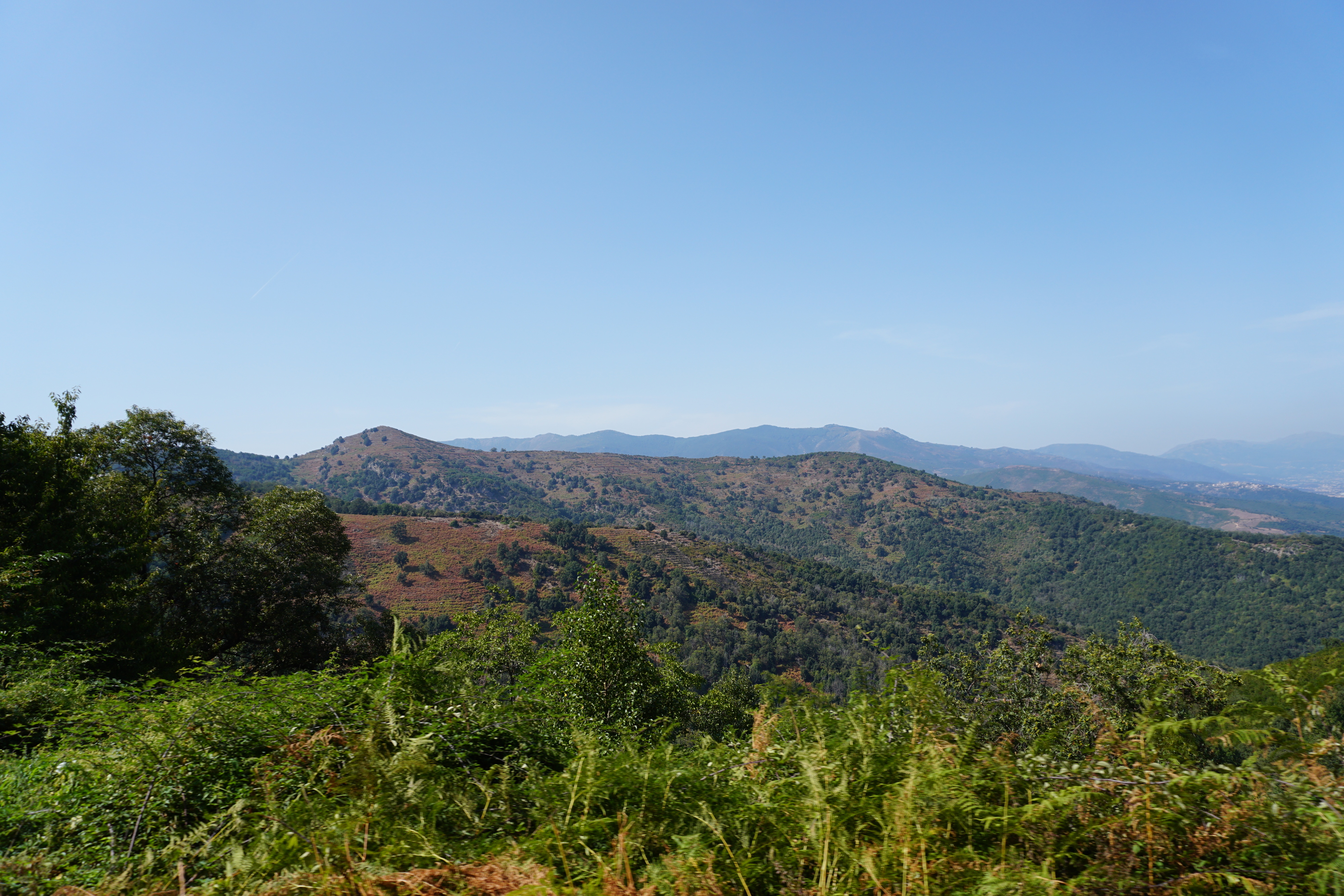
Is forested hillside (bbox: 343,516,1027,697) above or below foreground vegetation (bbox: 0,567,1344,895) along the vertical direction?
below

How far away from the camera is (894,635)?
301 feet

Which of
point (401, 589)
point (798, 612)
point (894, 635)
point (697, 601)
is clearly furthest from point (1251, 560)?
point (401, 589)

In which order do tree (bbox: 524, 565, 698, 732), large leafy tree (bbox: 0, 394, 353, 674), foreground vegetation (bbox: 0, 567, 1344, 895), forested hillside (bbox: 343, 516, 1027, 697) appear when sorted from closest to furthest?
1. foreground vegetation (bbox: 0, 567, 1344, 895)
2. large leafy tree (bbox: 0, 394, 353, 674)
3. tree (bbox: 524, 565, 698, 732)
4. forested hillside (bbox: 343, 516, 1027, 697)

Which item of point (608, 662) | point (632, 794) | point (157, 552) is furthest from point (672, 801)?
point (157, 552)

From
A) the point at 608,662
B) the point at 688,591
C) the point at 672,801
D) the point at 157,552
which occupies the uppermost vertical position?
the point at 672,801

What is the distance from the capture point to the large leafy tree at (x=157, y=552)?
39.4ft

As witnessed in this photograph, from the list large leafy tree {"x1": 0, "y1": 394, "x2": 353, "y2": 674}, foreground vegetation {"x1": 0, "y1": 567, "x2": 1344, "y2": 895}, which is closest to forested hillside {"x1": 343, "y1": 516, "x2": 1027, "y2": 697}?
large leafy tree {"x1": 0, "y1": 394, "x2": 353, "y2": 674}

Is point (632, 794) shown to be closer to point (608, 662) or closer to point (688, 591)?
point (608, 662)

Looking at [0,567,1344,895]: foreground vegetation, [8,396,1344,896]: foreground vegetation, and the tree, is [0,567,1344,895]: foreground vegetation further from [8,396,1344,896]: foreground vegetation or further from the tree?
the tree

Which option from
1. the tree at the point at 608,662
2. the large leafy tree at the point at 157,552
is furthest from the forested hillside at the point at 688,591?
the tree at the point at 608,662

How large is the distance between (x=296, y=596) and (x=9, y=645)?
1581cm

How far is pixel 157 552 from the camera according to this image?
19.0 meters

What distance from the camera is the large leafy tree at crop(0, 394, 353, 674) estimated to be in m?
12.0

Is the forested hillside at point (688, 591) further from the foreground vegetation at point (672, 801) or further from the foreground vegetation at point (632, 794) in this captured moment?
the foreground vegetation at point (672, 801)
